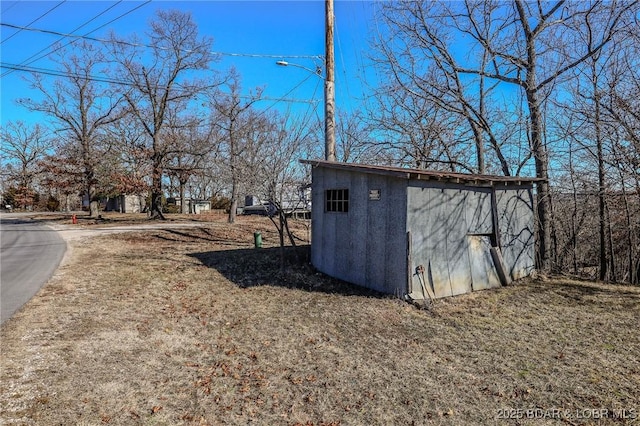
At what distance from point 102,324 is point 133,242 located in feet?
29.9

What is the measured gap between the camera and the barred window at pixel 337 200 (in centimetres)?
805

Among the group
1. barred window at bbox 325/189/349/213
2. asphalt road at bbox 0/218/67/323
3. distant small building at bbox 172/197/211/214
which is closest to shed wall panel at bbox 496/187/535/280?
barred window at bbox 325/189/349/213

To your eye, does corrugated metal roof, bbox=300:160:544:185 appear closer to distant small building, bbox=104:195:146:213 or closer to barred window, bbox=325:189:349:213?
barred window, bbox=325:189:349:213

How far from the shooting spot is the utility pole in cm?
934

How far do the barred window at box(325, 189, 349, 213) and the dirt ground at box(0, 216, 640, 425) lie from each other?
156 cm

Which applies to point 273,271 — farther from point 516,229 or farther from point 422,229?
point 516,229

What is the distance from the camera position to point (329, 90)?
9.47 metres

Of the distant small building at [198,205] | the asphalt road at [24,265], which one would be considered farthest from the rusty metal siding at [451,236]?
the distant small building at [198,205]

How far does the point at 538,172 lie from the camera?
30.6ft

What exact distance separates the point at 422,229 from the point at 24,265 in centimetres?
948

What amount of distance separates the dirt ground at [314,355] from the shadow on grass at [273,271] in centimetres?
10

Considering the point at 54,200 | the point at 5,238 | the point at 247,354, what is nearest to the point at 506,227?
the point at 247,354

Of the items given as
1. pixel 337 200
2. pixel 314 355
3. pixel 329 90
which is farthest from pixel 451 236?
pixel 329 90

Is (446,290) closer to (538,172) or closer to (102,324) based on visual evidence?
(538,172)
